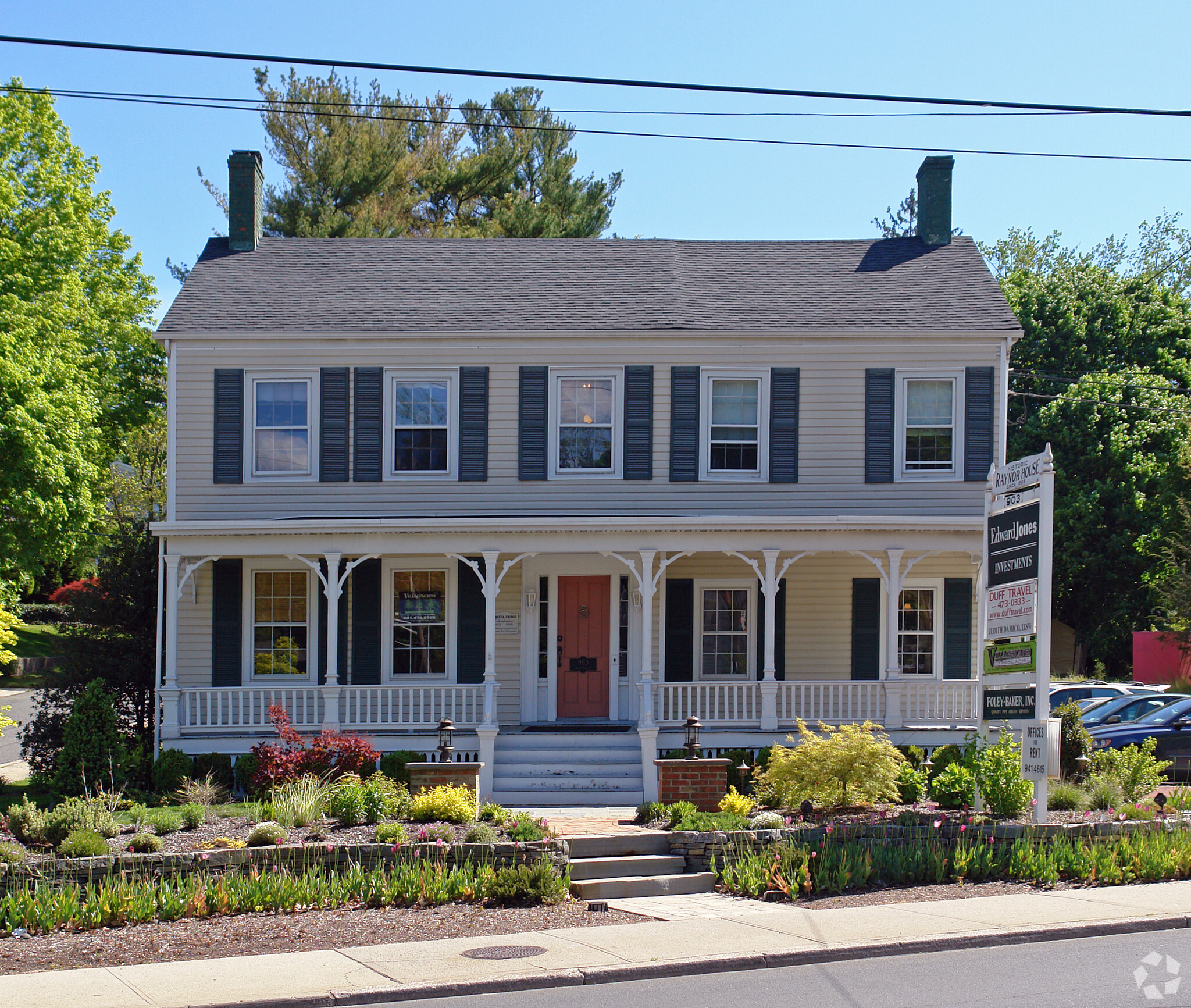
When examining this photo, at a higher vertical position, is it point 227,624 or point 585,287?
point 585,287

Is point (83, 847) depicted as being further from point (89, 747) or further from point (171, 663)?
point (171, 663)

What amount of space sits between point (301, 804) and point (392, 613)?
20.2 ft

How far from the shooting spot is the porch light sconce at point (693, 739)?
14977 millimetres

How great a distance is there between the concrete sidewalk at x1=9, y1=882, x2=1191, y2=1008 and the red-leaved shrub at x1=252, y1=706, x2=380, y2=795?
5524 millimetres

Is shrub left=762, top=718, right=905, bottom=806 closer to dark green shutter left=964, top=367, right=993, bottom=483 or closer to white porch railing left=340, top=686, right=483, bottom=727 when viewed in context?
white porch railing left=340, top=686, right=483, bottom=727

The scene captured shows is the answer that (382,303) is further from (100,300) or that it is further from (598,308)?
(100,300)

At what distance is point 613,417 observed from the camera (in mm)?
18172

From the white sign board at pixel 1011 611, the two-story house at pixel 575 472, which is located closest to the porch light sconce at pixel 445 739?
the two-story house at pixel 575 472

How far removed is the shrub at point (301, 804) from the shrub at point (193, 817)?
67 centimetres

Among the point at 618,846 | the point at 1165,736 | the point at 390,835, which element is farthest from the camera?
the point at 1165,736

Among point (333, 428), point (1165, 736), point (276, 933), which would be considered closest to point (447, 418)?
point (333, 428)

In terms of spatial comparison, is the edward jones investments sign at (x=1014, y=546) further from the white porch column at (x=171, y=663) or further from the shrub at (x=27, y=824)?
the white porch column at (x=171, y=663)

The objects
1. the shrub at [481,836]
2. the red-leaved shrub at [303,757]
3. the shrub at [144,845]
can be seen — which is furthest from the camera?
the red-leaved shrub at [303,757]

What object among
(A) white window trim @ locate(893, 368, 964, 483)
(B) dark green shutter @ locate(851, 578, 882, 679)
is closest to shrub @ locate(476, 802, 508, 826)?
(B) dark green shutter @ locate(851, 578, 882, 679)
